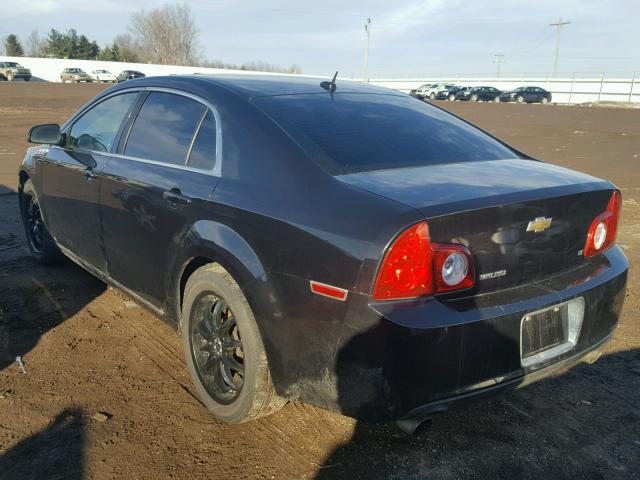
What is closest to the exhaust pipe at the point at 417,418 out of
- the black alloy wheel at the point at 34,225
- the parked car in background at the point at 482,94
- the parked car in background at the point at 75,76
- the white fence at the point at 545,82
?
the black alloy wheel at the point at 34,225

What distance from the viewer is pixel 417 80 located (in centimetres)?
7062

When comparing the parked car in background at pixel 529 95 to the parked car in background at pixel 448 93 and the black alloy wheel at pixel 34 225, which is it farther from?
the black alloy wheel at pixel 34 225

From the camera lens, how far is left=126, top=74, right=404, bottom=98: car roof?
3.20 m

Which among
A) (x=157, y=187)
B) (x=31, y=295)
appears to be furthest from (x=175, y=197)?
(x=31, y=295)

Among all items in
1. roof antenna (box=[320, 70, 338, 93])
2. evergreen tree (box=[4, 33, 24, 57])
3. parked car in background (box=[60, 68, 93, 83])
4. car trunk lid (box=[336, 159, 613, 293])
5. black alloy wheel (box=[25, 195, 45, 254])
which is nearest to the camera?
car trunk lid (box=[336, 159, 613, 293])

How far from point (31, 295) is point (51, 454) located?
2.27 meters

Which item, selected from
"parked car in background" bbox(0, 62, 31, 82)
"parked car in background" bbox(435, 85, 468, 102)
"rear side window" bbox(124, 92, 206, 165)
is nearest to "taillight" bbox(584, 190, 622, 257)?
"rear side window" bbox(124, 92, 206, 165)

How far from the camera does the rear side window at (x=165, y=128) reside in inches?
127

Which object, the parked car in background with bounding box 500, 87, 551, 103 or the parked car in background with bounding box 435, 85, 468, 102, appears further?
the parked car in background with bounding box 435, 85, 468, 102

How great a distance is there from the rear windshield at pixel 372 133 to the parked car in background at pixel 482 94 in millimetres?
49315

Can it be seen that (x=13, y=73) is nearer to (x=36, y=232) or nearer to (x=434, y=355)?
(x=36, y=232)

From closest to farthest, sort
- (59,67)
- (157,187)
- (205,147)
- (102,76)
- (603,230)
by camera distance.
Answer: (603,230)
(205,147)
(157,187)
(102,76)
(59,67)

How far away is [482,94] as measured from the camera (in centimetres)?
4972

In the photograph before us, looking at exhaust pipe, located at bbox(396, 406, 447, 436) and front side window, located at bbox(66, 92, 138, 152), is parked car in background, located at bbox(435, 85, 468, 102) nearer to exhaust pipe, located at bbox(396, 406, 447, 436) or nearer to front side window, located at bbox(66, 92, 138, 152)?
front side window, located at bbox(66, 92, 138, 152)
